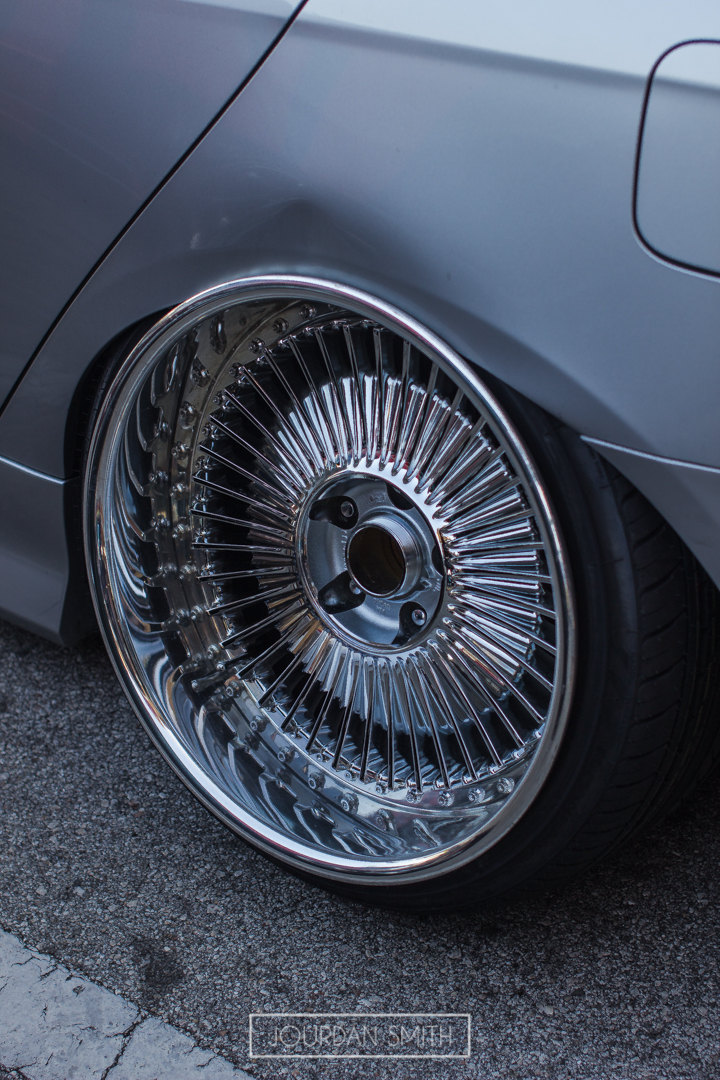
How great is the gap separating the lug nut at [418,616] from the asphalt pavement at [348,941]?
47 cm

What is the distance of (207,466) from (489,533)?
0.53 meters

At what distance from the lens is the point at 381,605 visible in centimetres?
143

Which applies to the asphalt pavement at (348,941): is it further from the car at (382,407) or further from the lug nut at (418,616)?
the lug nut at (418,616)

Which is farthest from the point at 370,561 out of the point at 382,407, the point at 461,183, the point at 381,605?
the point at 461,183

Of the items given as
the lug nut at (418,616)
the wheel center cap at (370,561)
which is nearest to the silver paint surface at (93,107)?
the wheel center cap at (370,561)

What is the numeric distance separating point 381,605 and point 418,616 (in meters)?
0.07

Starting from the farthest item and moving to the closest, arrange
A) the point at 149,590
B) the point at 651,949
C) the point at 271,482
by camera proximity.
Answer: the point at 149,590 < the point at 271,482 < the point at 651,949

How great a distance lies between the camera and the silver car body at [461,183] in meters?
0.96

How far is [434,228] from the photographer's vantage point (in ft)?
3.48

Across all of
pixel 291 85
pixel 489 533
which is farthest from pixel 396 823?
pixel 291 85

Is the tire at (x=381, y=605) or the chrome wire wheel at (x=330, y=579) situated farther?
the chrome wire wheel at (x=330, y=579)

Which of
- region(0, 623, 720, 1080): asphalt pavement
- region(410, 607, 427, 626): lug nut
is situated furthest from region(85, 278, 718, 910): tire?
region(0, 623, 720, 1080): asphalt pavement

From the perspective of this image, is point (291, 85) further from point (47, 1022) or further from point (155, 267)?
point (47, 1022)

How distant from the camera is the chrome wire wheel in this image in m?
1.27
